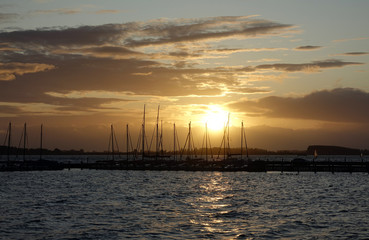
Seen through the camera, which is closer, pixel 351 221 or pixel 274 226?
pixel 274 226

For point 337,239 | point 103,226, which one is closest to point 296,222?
point 337,239

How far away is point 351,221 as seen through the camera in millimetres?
42156

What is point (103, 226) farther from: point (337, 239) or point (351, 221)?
point (351, 221)

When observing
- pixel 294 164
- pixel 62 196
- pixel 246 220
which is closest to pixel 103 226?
pixel 246 220

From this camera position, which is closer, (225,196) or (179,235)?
(179,235)

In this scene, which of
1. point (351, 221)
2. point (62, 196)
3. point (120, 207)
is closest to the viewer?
point (351, 221)

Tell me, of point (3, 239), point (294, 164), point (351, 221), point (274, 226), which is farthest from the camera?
point (294, 164)

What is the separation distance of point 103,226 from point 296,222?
15.9m

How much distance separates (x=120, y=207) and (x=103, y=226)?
1350 cm

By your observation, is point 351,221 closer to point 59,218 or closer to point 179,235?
point 179,235

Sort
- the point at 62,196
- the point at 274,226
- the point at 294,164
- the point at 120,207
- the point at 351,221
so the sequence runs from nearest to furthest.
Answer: the point at 274,226 < the point at 351,221 < the point at 120,207 < the point at 62,196 < the point at 294,164

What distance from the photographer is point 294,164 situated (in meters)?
126

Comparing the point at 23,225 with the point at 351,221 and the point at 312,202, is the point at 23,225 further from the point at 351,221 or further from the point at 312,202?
the point at 312,202

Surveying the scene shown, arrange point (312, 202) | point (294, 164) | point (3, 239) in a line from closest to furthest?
point (3, 239) → point (312, 202) → point (294, 164)
